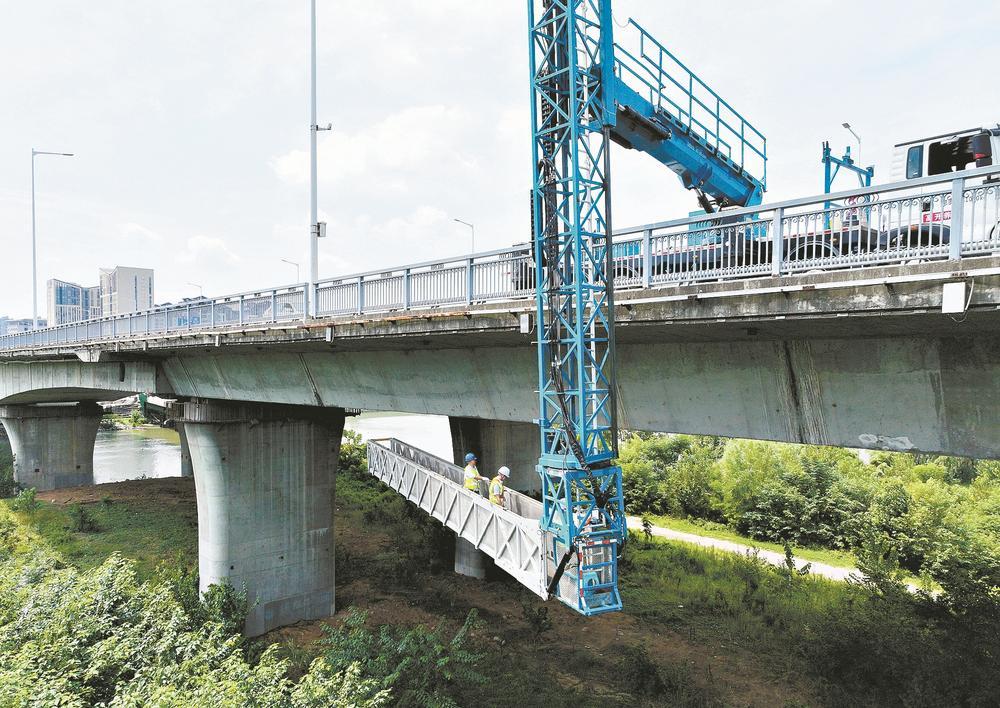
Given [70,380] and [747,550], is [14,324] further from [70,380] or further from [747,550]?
[747,550]

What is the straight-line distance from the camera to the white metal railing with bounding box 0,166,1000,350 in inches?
254

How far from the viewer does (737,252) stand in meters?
8.30

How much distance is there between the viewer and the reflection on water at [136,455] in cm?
4666

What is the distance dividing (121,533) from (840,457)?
3779cm

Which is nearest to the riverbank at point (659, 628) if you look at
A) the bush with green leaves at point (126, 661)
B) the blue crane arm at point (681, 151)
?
the bush with green leaves at point (126, 661)

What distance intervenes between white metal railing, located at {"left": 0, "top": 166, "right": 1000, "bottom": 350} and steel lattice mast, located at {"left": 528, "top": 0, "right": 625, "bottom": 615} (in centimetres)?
66

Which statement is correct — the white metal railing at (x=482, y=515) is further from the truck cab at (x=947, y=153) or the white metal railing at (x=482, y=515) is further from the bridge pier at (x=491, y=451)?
the truck cab at (x=947, y=153)

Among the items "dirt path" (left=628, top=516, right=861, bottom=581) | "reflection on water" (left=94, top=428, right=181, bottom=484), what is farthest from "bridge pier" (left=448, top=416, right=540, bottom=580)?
"reflection on water" (left=94, top=428, right=181, bottom=484)

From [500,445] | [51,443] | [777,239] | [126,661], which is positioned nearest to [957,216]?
[777,239]

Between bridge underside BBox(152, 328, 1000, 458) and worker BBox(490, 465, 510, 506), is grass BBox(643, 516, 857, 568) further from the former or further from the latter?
bridge underside BBox(152, 328, 1000, 458)

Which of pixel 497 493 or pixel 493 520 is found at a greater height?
pixel 497 493

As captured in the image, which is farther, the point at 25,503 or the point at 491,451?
the point at 25,503

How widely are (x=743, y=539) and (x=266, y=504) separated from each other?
69.0 feet

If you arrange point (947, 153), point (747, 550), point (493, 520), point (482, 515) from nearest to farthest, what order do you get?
point (947, 153), point (493, 520), point (482, 515), point (747, 550)
